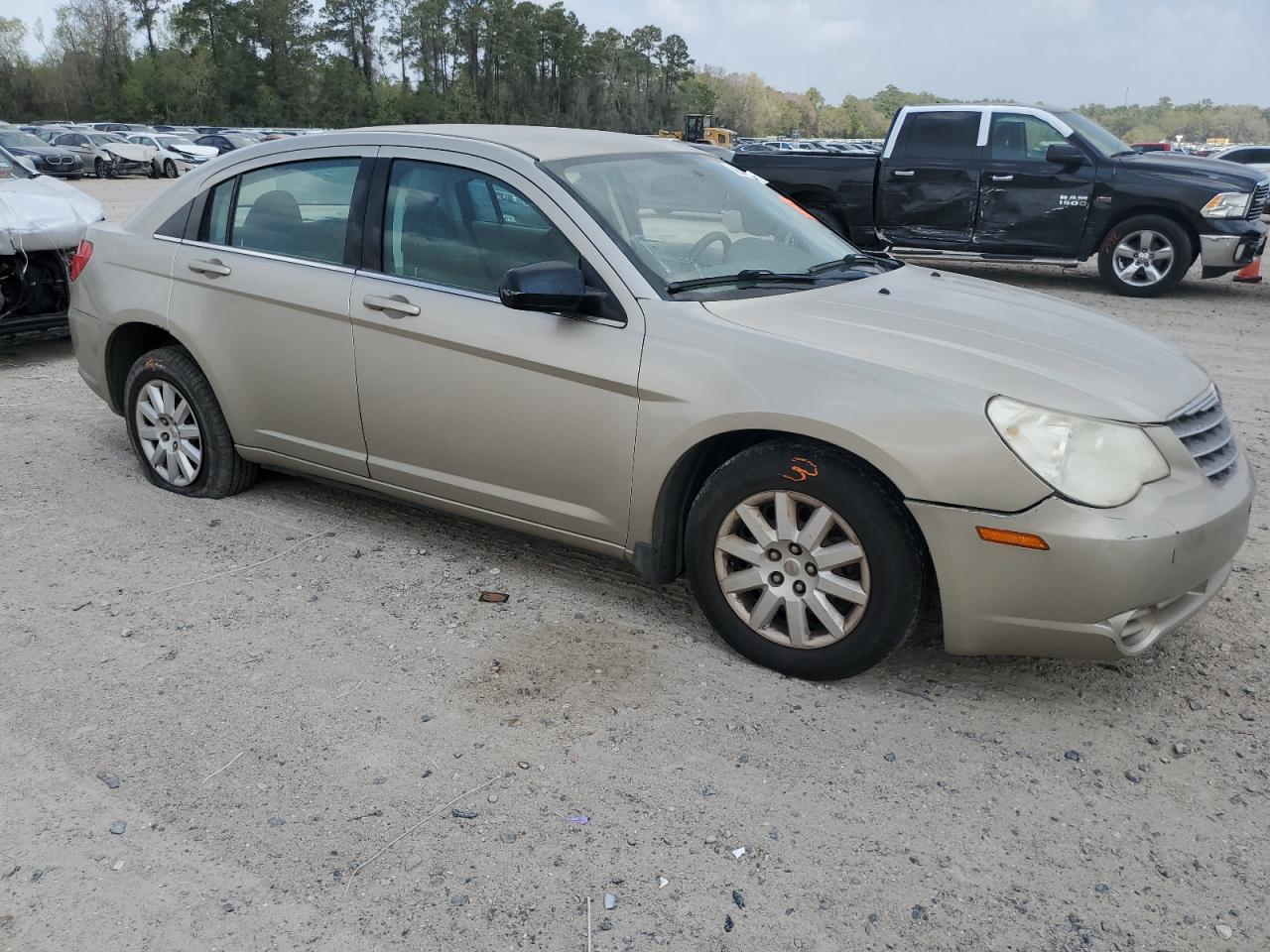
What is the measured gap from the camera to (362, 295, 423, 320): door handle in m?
4.05

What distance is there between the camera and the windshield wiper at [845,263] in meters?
4.15

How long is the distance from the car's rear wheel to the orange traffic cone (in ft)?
36.7

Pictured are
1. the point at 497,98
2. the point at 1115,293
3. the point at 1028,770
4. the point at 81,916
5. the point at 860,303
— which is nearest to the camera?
the point at 81,916

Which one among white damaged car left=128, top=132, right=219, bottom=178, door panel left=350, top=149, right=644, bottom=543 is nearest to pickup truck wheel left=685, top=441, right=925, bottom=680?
door panel left=350, top=149, right=644, bottom=543

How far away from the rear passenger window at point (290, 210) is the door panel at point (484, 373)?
0.24 meters

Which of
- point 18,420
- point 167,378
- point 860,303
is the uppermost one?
point 860,303

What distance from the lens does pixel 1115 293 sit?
11.5 metres

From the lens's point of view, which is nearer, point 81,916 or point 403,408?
point 81,916

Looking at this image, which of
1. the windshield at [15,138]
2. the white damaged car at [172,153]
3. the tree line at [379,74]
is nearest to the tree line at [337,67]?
the tree line at [379,74]

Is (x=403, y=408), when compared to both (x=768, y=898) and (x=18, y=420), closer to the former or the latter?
(x=768, y=898)

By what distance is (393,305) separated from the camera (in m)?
4.10

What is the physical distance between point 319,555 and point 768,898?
2616 millimetres

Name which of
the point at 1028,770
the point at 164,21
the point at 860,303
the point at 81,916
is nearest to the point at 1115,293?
the point at 860,303

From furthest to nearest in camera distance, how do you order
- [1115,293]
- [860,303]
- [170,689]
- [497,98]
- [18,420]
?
1. [497,98]
2. [1115,293]
3. [18,420]
4. [860,303]
5. [170,689]
